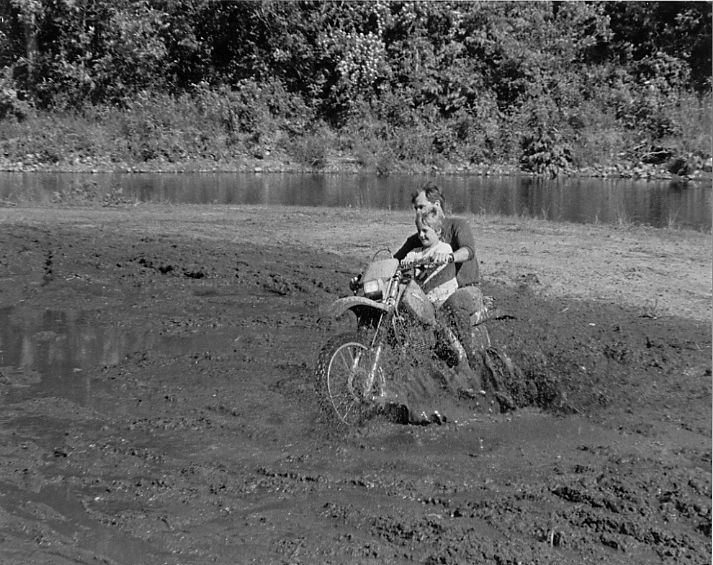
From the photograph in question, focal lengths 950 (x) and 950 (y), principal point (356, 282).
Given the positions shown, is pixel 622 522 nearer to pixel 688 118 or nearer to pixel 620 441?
pixel 620 441

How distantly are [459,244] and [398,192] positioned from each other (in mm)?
18571

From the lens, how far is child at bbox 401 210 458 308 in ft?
21.5

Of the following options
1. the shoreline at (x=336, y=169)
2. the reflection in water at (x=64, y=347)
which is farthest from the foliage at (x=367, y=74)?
the reflection in water at (x=64, y=347)

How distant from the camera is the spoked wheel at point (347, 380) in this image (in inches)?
246

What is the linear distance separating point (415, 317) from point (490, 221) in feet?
36.3

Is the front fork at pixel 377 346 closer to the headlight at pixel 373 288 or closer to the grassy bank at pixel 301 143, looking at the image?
the headlight at pixel 373 288

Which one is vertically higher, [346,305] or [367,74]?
[367,74]

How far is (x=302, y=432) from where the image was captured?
6.34 meters

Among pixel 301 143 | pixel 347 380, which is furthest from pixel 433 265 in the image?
pixel 301 143

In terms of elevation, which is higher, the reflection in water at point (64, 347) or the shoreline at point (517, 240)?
the shoreline at point (517, 240)

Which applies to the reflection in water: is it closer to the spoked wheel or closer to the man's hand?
the spoked wheel

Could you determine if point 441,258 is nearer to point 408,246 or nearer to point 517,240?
point 408,246

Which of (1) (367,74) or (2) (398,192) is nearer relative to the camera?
(2) (398,192)

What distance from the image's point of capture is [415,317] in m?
6.49
